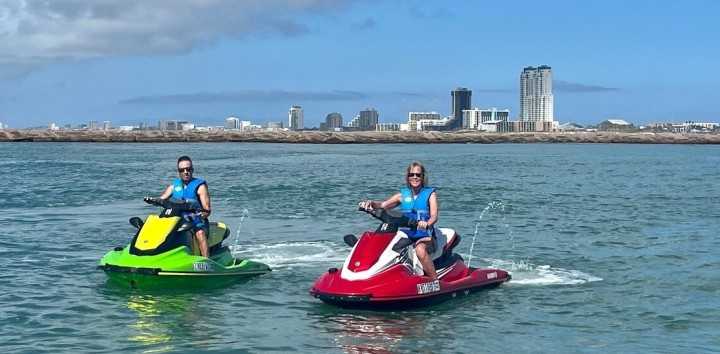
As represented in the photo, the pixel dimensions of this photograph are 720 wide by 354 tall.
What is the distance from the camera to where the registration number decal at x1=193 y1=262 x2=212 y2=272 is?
13.3 meters

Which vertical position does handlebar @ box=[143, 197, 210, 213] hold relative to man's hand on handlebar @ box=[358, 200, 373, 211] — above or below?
below

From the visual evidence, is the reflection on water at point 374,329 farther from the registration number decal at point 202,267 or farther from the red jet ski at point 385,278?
the registration number decal at point 202,267

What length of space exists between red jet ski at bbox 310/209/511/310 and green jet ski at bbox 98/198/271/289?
204 centimetres

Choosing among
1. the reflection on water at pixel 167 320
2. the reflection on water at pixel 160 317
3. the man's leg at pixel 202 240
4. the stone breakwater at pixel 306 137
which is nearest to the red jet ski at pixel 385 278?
the reflection on water at pixel 167 320

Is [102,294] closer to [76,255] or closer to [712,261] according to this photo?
[76,255]

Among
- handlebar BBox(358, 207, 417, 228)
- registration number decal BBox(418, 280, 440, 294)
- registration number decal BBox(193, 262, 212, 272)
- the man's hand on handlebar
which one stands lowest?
registration number decal BBox(418, 280, 440, 294)

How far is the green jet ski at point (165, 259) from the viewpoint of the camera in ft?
42.4

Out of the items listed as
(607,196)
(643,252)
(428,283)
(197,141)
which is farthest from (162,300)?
(197,141)

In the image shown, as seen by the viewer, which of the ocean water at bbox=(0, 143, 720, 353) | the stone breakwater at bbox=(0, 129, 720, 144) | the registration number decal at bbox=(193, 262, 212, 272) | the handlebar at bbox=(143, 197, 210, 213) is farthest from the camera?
the stone breakwater at bbox=(0, 129, 720, 144)

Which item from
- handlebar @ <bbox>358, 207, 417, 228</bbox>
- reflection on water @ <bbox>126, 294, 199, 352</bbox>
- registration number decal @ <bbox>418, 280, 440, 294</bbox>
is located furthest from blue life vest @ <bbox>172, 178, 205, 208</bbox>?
registration number decal @ <bbox>418, 280, 440, 294</bbox>

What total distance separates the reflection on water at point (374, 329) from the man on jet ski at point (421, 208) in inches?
32.3

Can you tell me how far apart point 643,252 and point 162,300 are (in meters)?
10.2

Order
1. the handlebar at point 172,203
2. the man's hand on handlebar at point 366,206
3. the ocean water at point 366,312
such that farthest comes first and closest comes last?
the handlebar at point 172,203
the man's hand on handlebar at point 366,206
the ocean water at point 366,312

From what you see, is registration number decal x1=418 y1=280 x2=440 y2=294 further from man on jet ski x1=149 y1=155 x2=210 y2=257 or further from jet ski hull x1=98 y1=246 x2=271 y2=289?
man on jet ski x1=149 y1=155 x2=210 y2=257
